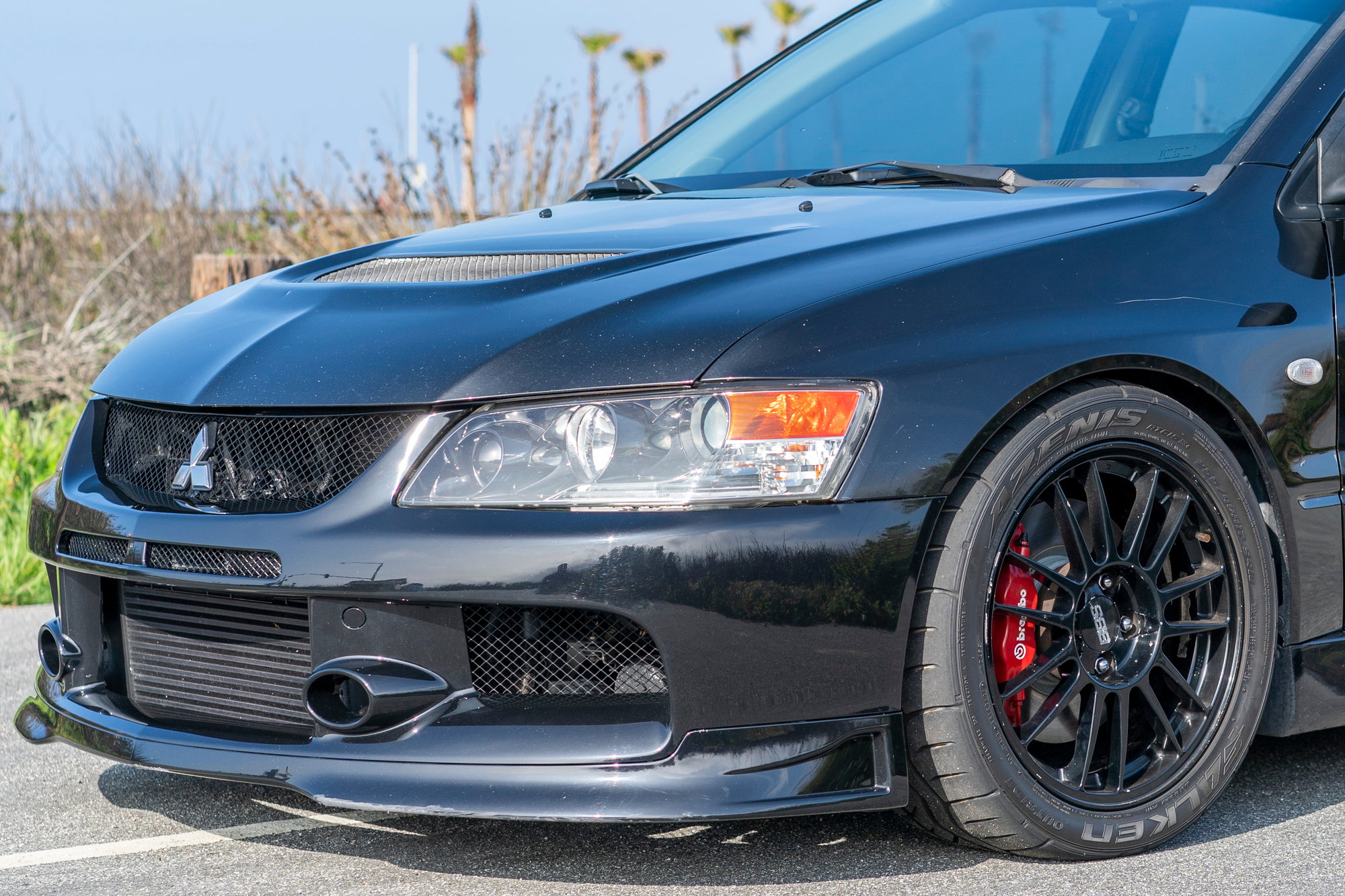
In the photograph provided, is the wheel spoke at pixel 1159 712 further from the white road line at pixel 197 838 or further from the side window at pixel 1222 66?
the white road line at pixel 197 838

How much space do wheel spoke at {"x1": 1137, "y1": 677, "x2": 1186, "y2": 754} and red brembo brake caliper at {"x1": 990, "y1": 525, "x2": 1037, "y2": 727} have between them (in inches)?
8.9

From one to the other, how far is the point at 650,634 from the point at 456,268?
3.00ft

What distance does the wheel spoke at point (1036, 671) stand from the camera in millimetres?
2633

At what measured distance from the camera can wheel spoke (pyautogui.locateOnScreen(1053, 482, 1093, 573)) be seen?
2.69 meters

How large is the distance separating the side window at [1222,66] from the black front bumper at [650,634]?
132 cm

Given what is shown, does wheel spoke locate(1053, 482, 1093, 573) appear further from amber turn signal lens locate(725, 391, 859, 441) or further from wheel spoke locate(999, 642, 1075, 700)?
amber turn signal lens locate(725, 391, 859, 441)

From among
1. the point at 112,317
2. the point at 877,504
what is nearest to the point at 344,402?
the point at 877,504

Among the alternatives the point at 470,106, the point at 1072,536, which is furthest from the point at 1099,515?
the point at 470,106

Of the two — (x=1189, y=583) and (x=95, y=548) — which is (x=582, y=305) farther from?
(x=1189, y=583)

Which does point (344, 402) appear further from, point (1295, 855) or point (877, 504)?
point (1295, 855)

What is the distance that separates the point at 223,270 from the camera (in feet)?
24.0

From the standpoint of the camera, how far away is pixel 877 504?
7.95 feet

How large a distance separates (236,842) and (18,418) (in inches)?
224

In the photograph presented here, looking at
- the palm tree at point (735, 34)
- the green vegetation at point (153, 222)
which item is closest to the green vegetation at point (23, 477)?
the green vegetation at point (153, 222)
